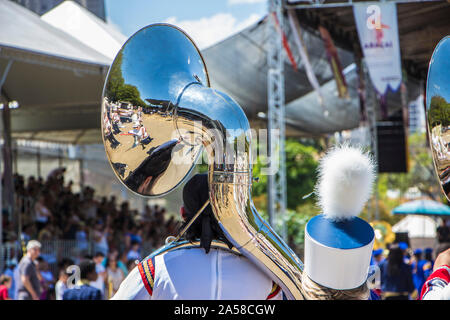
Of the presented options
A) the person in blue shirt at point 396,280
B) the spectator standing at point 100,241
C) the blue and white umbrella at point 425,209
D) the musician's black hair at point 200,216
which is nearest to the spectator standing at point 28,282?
the spectator standing at point 100,241

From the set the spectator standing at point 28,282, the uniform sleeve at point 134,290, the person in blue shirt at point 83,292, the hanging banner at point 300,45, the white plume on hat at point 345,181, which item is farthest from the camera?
the hanging banner at point 300,45

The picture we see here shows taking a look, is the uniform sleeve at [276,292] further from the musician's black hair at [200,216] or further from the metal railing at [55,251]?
the metal railing at [55,251]

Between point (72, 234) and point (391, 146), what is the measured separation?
8279 mm

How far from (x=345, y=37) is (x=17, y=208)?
846cm

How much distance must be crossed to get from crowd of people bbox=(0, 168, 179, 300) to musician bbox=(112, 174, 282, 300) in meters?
4.67

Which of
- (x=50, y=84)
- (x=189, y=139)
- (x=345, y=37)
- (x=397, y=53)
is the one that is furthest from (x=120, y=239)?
(x=189, y=139)

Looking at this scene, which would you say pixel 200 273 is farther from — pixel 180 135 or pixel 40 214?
pixel 40 214

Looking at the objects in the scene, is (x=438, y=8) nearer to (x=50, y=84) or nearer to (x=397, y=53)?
(x=397, y=53)

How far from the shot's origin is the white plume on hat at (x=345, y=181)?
5.20 ft

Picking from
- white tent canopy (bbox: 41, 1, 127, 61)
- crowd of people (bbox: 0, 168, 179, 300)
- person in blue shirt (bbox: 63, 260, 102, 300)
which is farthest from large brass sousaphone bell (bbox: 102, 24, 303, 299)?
white tent canopy (bbox: 41, 1, 127, 61)

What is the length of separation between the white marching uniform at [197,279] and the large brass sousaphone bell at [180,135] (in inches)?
1.7

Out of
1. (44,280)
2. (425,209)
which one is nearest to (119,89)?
(44,280)

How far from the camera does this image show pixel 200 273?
5.75ft

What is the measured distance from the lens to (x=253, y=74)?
12.5 m
